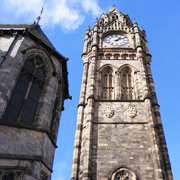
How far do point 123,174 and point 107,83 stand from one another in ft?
28.2

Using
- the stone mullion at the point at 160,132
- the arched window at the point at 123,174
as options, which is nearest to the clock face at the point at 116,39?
the stone mullion at the point at 160,132

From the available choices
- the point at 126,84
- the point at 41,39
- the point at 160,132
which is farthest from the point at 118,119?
the point at 41,39

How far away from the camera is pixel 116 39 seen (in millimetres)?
24188

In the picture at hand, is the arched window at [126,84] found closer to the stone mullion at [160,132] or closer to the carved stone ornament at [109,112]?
the stone mullion at [160,132]

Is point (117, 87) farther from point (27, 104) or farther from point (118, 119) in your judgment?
point (27, 104)

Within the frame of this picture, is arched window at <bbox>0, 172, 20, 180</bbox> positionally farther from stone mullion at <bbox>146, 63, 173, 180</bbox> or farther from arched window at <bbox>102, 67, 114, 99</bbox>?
arched window at <bbox>102, 67, 114, 99</bbox>

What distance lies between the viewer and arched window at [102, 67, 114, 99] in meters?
18.3

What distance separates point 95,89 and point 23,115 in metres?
11.1

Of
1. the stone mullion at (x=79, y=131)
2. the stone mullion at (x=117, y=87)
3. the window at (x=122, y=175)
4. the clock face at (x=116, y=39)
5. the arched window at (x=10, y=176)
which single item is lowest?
the arched window at (x=10, y=176)

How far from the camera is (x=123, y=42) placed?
23.6 metres

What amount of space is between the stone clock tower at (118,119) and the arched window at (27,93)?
629 cm

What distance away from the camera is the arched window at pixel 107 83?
18266 millimetres

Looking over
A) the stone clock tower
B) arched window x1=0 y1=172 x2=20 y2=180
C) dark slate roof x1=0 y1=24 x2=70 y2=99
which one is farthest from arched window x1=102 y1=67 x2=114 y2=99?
arched window x1=0 y1=172 x2=20 y2=180

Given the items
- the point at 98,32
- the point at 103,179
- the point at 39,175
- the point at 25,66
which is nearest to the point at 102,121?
the point at 103,179
